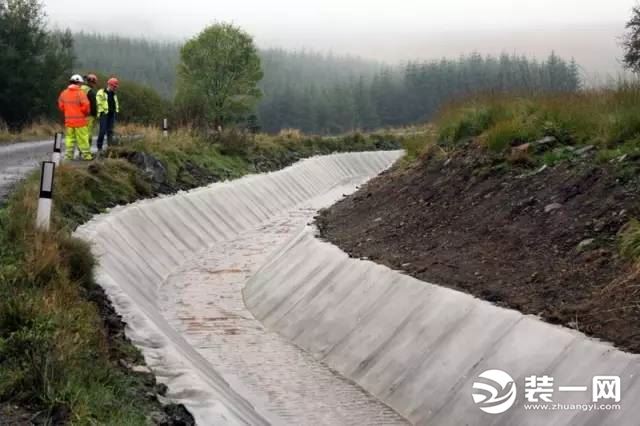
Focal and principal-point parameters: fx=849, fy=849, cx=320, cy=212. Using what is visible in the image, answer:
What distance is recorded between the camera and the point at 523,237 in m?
10.9

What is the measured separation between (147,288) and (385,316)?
4918mm

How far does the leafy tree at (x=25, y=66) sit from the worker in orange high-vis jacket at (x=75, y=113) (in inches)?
1040

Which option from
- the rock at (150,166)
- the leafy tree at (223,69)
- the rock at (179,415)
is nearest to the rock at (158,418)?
the rock at (179,415)

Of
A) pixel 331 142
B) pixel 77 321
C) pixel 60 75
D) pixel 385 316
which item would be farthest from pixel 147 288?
pixel 60 75

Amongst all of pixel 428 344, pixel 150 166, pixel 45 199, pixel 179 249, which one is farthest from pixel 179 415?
pixel 150 166

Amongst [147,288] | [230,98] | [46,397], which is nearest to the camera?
[46,397]

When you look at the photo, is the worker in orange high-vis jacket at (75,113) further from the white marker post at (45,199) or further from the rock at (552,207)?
the rock at (552,207)

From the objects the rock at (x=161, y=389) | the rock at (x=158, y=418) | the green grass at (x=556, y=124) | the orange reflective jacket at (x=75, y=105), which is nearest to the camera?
the rock at (x=158, y=418)

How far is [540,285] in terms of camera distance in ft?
30.5

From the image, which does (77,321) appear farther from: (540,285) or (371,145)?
(371,145)

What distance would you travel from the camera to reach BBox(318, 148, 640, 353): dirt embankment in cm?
834

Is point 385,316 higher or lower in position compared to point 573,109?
lower

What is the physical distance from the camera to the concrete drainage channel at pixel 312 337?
7.79 metres

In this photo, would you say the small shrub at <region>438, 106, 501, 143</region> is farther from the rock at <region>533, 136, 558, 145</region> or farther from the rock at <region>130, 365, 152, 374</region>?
the rock at <region>130, 365, 152, 374</region>
